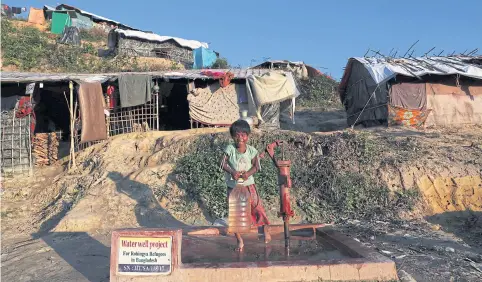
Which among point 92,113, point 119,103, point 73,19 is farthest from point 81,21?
point 92,113

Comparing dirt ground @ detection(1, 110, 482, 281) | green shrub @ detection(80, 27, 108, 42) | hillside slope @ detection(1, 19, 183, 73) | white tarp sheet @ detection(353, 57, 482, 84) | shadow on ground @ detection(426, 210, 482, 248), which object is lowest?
shadow on ground @ detection(426, 210, 482, 248)

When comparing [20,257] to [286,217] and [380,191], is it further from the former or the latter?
[380,191]

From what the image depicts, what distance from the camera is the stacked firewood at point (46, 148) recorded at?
39.1ft

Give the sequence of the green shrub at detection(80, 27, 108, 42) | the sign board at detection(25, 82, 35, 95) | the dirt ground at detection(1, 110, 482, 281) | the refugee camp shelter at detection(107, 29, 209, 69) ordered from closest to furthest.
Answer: the dirt ground at detection(1, 110, 482, 281)
the sign board at detection(25, 82, 35, 95)
the refugee camp shelter at detection(107, 29, 209, 69)
the green shrub at detection(80, 27, 108, 42)

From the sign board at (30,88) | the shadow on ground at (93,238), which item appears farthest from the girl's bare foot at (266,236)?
the sign board at (30,88)

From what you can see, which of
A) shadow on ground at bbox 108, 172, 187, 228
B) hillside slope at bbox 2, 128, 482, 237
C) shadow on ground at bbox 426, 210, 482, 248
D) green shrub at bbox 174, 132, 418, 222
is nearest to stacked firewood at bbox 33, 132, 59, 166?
hillside slope at bbox 2, 128, 482, 237

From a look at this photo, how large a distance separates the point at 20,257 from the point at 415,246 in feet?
17.5

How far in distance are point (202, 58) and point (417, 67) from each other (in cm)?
1439

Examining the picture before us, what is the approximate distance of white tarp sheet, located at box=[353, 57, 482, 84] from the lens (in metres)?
12.8

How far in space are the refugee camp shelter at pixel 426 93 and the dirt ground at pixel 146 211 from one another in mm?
1088

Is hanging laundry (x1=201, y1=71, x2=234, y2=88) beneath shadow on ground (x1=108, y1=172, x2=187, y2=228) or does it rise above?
above

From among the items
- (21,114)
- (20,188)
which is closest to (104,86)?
(21,114)

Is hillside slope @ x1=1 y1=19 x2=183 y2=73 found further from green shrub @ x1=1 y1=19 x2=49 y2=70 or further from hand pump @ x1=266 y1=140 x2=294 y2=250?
hand pump @ x1=266 y1=140 x2=294 y2=250

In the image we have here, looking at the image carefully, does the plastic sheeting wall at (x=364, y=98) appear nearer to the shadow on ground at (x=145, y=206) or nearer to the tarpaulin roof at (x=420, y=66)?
the tarpaulin roof at (x=420, y=66)
